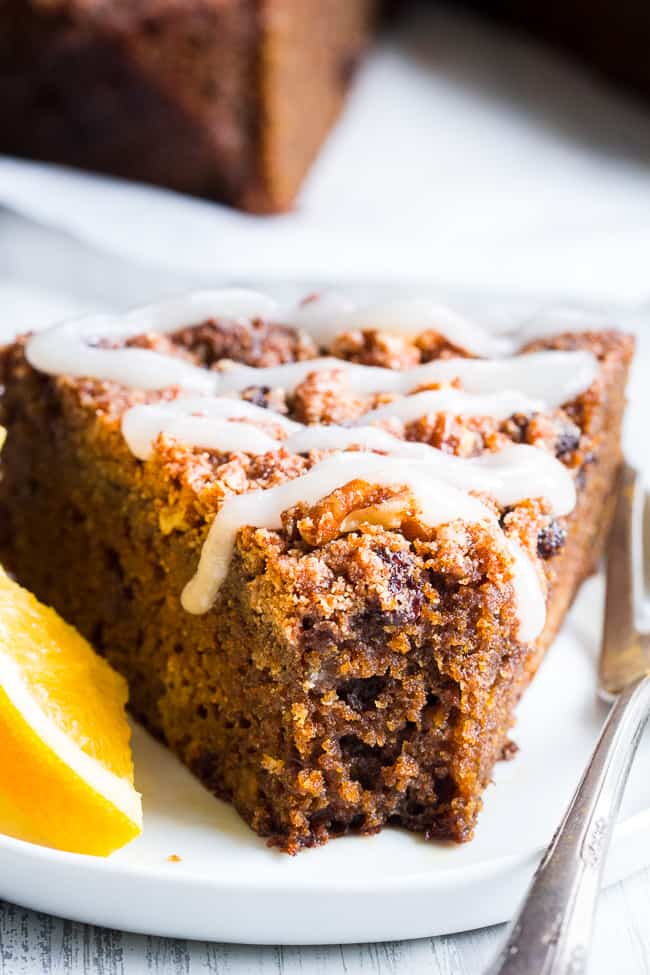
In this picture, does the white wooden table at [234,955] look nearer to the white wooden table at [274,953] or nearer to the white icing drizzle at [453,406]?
the white wooden table at [274,953]

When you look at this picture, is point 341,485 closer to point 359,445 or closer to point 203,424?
point 359,445

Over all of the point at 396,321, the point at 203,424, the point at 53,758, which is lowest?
the point at 53,758

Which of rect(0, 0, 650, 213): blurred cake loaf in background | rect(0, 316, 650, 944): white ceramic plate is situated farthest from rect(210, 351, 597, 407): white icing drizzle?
rect(0, 0, 650, 213): blurred cake loaf in background

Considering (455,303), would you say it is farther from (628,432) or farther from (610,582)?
(610,582)

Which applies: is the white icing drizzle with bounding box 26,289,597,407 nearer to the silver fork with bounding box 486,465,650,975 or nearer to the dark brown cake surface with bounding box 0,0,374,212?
the silver fork with bounding box 486,465,650,975

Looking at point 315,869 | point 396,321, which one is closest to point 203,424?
point 396,321

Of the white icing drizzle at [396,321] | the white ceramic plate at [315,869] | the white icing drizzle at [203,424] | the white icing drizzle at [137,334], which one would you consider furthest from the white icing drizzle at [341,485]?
the white icing drizzle at [396,321]
